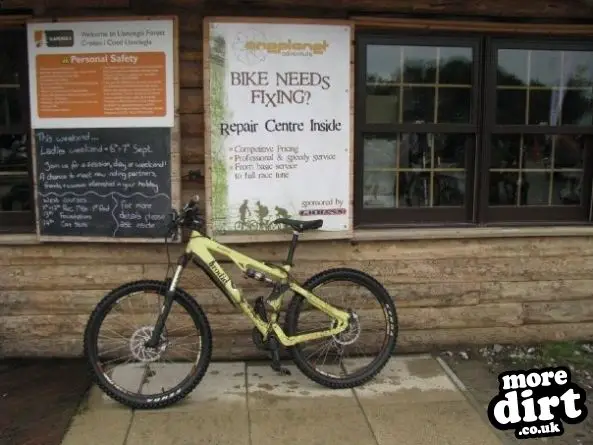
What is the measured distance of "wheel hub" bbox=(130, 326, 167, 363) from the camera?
388cm

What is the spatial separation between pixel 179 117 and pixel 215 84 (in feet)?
1.17

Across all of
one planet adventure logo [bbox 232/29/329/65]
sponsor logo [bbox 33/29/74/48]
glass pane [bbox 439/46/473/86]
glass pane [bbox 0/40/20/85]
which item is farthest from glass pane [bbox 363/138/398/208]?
glass pane [bbox 0/40/20/85]

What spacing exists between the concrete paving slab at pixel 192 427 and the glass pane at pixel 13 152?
7.01 feet

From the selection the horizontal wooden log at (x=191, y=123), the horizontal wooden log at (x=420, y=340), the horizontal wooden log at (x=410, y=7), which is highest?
the horizontal wooden log at (x=410, y=7)

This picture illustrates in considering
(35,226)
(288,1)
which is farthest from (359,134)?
(35,226)

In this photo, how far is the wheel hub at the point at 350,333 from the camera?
4.24 m

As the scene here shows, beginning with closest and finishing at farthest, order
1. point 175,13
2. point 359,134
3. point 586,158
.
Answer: point 175,13 < point 359,134 < point 586,158

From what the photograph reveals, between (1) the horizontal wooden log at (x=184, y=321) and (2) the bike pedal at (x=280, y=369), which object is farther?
(1) the horizontal wooden log at (x=184, y=321)

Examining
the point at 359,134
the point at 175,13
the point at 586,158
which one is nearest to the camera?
the point at 175,13

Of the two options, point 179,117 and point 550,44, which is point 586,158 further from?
point 179,117

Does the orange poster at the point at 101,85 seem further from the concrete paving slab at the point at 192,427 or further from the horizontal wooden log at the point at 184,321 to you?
the concrete paving slab at the point at 192,427

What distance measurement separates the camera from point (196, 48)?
170 inches

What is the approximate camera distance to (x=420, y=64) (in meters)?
4.63

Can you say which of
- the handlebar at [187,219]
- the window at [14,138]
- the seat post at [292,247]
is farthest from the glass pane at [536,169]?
the window at [14,138]
